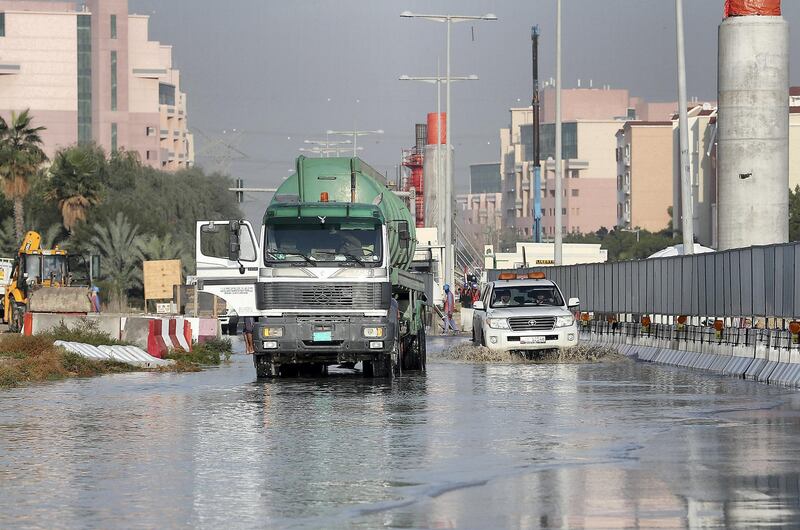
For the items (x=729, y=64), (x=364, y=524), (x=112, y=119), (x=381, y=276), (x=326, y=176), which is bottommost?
(x=364, y=524)

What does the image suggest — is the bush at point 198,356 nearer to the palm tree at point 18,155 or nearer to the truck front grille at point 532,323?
the truck front grille at point 532,323

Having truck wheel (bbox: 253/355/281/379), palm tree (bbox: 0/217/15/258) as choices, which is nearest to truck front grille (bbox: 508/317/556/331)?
truck wheel (bbox: 253/355/281/379)

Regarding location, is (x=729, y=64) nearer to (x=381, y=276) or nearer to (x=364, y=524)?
(x=381, y=276)

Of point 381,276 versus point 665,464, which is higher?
point 381,276

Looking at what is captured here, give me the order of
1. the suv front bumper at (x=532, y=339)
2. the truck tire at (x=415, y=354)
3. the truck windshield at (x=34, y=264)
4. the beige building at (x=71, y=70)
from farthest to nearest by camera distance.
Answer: the beige building at (x=71, y=70), the truck windshield at (x=34, y=264), the suv front bumper at (x=532, y=339), the truck tire at (x=415, y=354)

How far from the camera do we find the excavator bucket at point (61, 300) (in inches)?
2048

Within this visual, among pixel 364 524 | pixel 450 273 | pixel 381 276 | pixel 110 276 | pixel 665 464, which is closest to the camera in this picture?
pixel 364 524

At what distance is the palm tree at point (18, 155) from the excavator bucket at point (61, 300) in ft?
117

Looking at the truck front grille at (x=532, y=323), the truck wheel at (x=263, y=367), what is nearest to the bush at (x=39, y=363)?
the truck wheel at (x=263, y=367)

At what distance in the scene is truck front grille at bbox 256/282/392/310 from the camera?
27250 mm

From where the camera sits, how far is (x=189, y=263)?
340 feet

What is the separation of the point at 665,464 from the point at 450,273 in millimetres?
63294

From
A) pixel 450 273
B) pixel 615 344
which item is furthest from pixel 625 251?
pixel 615 344

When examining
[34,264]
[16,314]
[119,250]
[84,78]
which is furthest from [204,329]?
[84,78]
